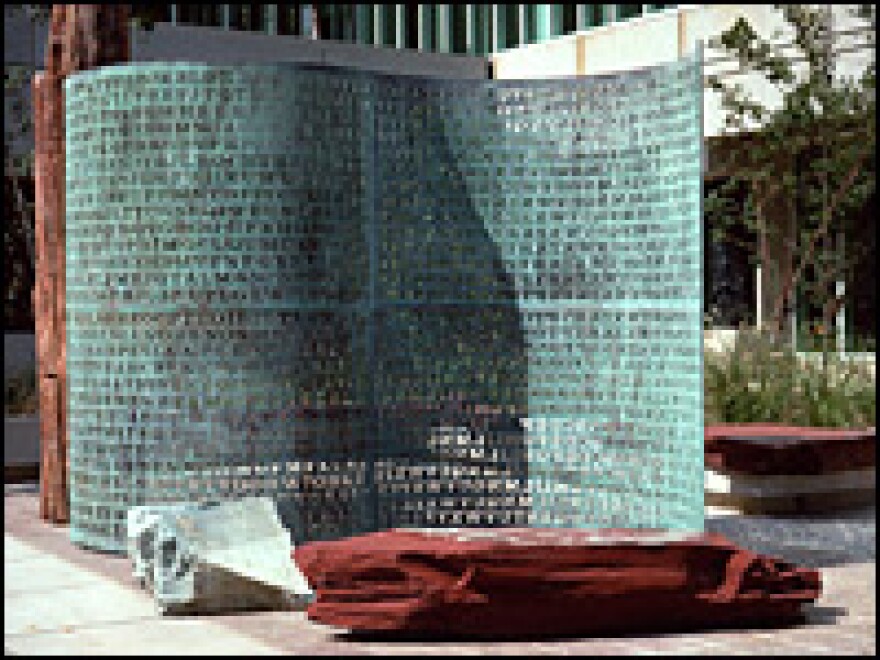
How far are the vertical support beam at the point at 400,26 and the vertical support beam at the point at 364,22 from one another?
0.90 meters

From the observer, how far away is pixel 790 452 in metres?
11.3

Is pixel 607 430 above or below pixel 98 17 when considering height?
below

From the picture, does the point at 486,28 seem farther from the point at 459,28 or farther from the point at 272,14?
the point at 272,14

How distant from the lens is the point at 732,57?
1827 cm

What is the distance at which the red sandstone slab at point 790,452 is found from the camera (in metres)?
11.3

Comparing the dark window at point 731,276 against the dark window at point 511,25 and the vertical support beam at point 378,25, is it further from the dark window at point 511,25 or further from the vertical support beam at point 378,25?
the vertical support beam at point 378,25

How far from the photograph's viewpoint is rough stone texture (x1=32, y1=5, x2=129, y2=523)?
436 inches

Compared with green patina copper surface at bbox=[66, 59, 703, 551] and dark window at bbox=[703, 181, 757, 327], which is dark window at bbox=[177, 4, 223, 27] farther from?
green patina copper surface at bbox=[66, 59, 703, 551]

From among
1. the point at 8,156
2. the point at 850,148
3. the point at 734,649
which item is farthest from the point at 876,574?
the point at 8,156

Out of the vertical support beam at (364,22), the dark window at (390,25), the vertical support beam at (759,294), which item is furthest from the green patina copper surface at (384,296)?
the vertical support beam at (364,22)

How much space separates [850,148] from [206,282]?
9308 mm

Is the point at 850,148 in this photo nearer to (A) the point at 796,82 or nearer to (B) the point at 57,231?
(A) the point at 796,82

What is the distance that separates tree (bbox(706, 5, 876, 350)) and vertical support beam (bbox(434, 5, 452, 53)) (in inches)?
388

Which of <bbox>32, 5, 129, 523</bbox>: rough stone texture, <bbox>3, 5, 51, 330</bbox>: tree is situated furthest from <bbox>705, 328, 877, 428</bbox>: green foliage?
<bbox>3, 5, 51, 330</bbox>: tree
